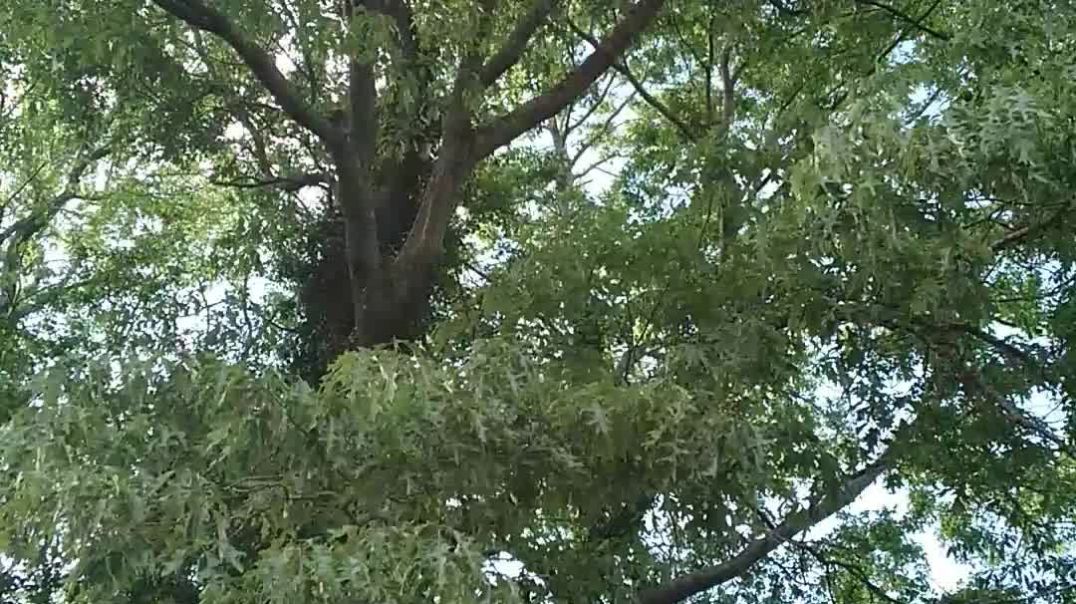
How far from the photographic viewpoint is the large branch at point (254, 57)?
10.7ft

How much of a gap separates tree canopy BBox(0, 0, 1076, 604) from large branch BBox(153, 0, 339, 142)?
0.5 inches

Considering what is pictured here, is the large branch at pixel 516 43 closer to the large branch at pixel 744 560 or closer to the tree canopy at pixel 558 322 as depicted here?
the tree canopy at pixel 558 322

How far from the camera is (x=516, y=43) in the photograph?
3916 millimetres

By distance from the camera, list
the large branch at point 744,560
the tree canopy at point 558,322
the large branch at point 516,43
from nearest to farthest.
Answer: the tree canopy at point 558,322
the large branch at point 744,560
the large branch at point 516,43

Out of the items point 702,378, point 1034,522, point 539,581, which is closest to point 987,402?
point 1034,522

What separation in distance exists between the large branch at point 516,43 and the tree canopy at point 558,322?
0.6 inches

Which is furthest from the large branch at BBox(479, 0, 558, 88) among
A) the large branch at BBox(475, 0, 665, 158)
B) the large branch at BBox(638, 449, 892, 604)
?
the large branch at BBox(638, 449, 892, 604)

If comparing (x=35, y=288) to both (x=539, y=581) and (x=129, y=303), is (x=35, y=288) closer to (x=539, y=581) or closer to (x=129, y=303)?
(x=129, y=303)

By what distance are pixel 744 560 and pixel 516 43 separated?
5.66ft

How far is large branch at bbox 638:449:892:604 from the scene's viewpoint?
3538 millimetres

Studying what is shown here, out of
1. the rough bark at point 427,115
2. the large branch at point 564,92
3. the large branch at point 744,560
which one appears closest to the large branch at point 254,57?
the rough bark at point 427,115

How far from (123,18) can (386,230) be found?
1.86m

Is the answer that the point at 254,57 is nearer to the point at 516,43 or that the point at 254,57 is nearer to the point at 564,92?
the point at 516,43

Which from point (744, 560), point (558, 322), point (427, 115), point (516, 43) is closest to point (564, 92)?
point (516, 43)
